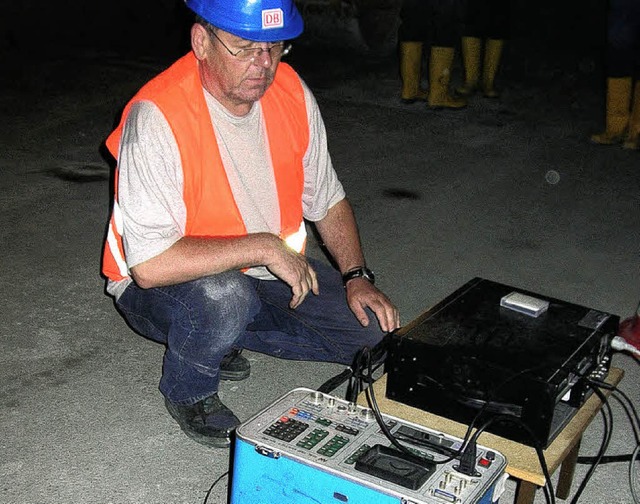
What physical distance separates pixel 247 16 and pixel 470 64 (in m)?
5.34

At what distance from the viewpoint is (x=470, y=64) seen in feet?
23.5

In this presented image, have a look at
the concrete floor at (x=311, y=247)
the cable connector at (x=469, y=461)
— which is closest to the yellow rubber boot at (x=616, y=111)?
the concrete floor at (x=311, y=247)

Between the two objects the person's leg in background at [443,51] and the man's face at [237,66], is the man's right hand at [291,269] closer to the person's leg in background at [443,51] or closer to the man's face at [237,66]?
the man's face at [237,66]

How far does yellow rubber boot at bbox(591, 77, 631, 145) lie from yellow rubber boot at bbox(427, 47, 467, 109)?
47.0 inches

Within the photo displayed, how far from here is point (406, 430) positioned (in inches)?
67.9

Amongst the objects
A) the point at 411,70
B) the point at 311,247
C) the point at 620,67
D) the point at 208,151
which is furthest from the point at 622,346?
the point at 411,70

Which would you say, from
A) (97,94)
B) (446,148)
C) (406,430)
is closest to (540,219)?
(446,148)

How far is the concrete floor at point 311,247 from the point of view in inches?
96.1

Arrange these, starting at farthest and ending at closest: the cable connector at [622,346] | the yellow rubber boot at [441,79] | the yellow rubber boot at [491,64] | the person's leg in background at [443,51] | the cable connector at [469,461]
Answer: the yellow rubber boot at [491,64], the yellow rubber boot at [441,79], the person's leg in background at [443,51], the cable connector at [622,346], the cable connector at [469,461]

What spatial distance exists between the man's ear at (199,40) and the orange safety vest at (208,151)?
0.22 feet

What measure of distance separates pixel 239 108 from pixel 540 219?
2.61m

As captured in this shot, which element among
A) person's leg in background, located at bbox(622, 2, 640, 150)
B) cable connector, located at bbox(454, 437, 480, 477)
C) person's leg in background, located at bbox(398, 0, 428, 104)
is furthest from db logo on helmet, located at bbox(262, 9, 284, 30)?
person's leg in background, located at bbox(398, 0, 428, 104)

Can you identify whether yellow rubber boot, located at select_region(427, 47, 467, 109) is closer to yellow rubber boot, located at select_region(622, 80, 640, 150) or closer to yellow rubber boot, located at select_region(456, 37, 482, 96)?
yellow rubber boot, located at select_region(456, 37, 482, 96)

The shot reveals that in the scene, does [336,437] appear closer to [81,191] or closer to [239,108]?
[239,108]
